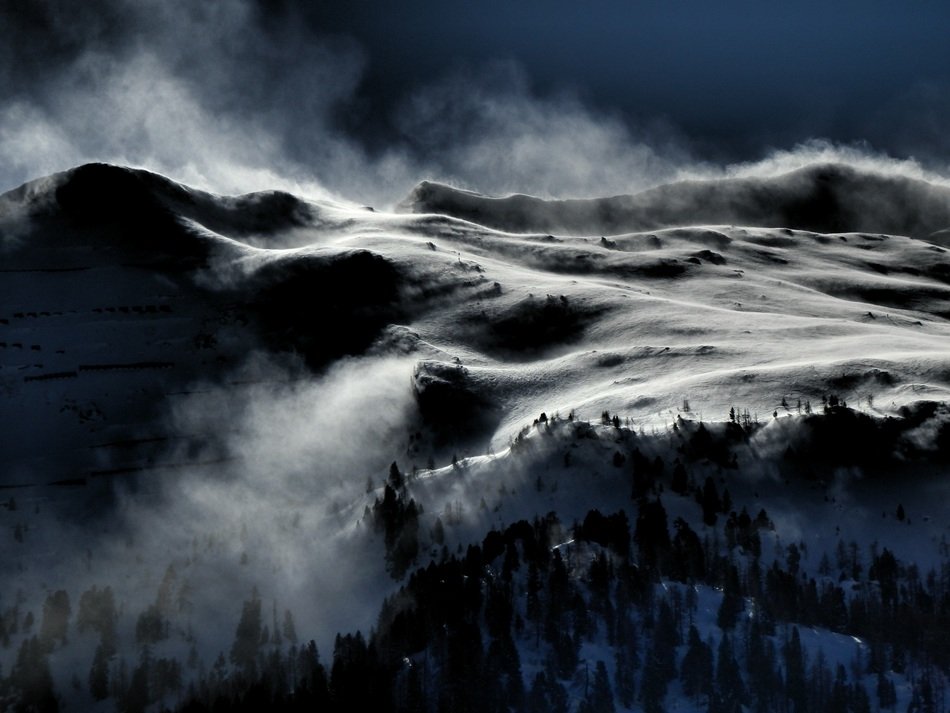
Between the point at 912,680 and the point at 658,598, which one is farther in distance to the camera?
the point at 658,598

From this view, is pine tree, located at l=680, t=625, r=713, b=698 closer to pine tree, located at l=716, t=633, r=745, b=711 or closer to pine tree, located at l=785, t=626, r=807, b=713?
pine tree, located at l=716, t=633, r=745, b=711

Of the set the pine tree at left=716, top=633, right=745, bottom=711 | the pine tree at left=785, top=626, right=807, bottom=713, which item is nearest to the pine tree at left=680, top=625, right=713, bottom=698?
the pine tree at left=716, top=633, right=745, bottom=711

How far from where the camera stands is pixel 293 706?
198 metres

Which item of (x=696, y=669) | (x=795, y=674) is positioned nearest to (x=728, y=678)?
(x=696, y=669)

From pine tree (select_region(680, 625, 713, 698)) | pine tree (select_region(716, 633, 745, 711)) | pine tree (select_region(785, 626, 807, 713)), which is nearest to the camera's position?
pine tree (select_region(785, 626, 807, 713))

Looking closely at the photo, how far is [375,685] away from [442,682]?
10.2m

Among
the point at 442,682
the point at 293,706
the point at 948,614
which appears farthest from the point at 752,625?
the point at 293,706

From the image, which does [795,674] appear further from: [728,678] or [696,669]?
[696,669]

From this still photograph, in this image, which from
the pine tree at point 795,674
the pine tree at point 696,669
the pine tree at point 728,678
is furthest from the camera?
the pine tree at point 696,669

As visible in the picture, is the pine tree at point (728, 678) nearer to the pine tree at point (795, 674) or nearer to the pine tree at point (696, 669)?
the pine tree at point (696, 669)

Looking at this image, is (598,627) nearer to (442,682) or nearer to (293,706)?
(442,682)

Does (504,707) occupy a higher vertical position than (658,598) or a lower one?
lower

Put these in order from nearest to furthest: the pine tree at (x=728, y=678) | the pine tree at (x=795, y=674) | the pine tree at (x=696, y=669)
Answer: the pine tree at (x=795, y=674) < the pine tree at (x=728, y=678) < the pine tree at (x=696, y=669)

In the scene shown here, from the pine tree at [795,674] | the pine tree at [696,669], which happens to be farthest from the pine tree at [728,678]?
the pine tree at [795,674]
